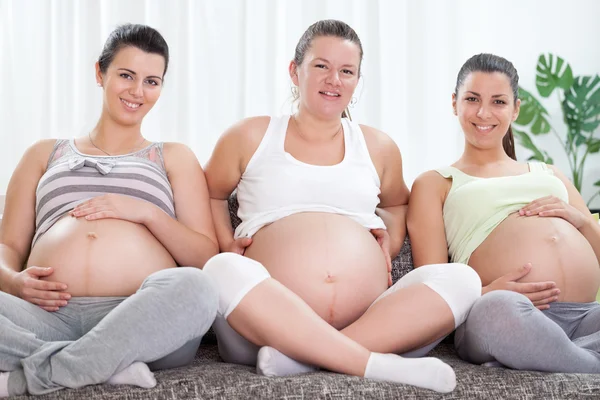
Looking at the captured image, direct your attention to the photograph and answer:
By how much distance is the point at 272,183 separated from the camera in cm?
188

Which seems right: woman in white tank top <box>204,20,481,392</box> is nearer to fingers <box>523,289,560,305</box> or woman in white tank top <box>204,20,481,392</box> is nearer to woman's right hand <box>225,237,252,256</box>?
woman's right hand <box>225,237,252,256</box>

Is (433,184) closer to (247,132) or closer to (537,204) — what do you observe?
(537,204)

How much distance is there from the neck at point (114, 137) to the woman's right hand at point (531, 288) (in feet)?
3.32

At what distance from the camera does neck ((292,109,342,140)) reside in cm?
199

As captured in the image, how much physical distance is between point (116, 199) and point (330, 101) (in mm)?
621

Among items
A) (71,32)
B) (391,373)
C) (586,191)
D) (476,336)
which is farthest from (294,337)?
(586,191)

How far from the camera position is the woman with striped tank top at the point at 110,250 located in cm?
A: 128

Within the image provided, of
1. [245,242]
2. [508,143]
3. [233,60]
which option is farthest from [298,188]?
[233,60]


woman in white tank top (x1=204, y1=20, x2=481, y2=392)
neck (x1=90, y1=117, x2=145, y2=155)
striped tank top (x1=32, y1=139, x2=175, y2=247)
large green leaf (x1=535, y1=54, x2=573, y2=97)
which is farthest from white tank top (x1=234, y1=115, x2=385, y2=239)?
large green leaf (x1=535, y1=54, x2=573, y2=97)

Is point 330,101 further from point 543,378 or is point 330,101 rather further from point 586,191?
point 586,191

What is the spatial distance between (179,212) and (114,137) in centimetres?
29

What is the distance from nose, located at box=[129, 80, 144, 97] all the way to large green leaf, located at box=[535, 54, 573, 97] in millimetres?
2731

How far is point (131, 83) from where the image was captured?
1.89 metres

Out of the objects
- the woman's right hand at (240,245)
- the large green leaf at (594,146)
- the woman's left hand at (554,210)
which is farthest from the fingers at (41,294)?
the large green leaf at (594,146)
